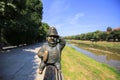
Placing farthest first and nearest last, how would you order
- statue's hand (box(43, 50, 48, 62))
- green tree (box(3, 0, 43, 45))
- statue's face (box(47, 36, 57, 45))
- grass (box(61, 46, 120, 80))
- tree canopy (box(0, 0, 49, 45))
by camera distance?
green tree (box(3, 0, 43, 45)), tree canopy (box(0, 0, 49, 45)), grass (box(61, 46, 120, 80)), statue's face (box(47, 36, 57, 45)), statue's hand (box(43, 50, 48, 62))

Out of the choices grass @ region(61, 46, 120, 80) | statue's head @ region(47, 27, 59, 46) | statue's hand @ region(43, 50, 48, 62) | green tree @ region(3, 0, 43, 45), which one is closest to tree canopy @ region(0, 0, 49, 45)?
green tree @ region(3, 0, 43, 45)

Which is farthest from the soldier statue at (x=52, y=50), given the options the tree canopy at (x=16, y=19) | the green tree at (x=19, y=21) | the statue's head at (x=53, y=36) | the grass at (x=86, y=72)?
the green tree at (x=19, y=21)

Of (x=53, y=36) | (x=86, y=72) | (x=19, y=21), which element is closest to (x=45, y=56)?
(x=53, y=36)

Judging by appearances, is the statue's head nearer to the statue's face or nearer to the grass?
the statue's face

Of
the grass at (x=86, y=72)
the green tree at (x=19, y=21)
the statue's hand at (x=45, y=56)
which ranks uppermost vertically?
the green tree at (x=19, y=21)

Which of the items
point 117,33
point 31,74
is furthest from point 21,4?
point 117,33

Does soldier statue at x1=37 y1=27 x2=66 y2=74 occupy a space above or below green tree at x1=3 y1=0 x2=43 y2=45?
below

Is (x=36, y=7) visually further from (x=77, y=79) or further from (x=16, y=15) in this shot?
(x=77, y=79)

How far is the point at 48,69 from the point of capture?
6.07 m

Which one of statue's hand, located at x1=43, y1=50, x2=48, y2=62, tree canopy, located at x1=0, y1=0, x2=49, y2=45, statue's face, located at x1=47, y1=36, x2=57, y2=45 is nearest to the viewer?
statue's hand, located at x1=43, y1=50, x2=48, y2=62

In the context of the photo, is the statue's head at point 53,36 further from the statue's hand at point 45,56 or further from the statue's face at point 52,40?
the statue's hand at point 45,56

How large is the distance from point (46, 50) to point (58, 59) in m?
0.45

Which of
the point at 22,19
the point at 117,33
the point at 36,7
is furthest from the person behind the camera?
the point at 117,33

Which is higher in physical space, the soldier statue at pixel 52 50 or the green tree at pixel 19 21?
A: the green tree at pixel 19 21
